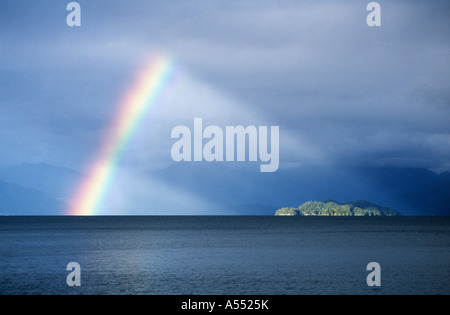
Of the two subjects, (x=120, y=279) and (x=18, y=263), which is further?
(x=18, y=263)

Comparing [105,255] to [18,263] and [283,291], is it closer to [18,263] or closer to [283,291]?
[18,263]

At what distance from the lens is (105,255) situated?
106m
